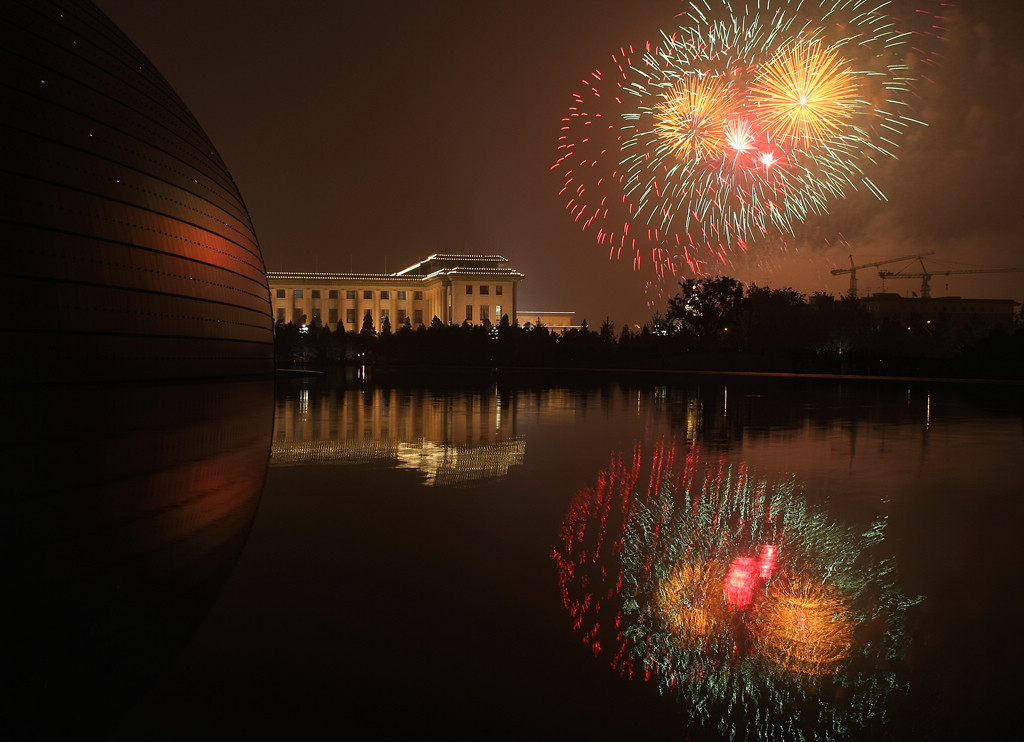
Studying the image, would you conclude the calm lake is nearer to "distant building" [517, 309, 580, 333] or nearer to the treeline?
the treeline

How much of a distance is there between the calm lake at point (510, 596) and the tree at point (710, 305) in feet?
187

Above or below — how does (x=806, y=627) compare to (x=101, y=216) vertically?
below

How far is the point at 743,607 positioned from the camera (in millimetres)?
4363

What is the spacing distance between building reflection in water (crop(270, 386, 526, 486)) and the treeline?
38578mm

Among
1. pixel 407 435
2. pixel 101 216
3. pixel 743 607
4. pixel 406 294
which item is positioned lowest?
pixel 407 435

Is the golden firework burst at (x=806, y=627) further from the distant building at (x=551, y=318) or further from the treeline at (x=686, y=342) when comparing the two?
the distant building at (x=551, y=318)

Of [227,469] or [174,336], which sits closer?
[227,469]

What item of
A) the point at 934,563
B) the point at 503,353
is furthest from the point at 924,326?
the point at 934,563

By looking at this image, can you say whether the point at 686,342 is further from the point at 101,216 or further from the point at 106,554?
the point at 106,554

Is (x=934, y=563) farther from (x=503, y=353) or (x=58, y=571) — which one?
(x=503, y=353)

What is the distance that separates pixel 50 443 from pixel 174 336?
632 inches

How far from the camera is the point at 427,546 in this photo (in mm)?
5590

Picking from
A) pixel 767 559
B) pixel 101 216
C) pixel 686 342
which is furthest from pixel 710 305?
pixel 767 559

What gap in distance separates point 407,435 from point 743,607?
9.00 m
